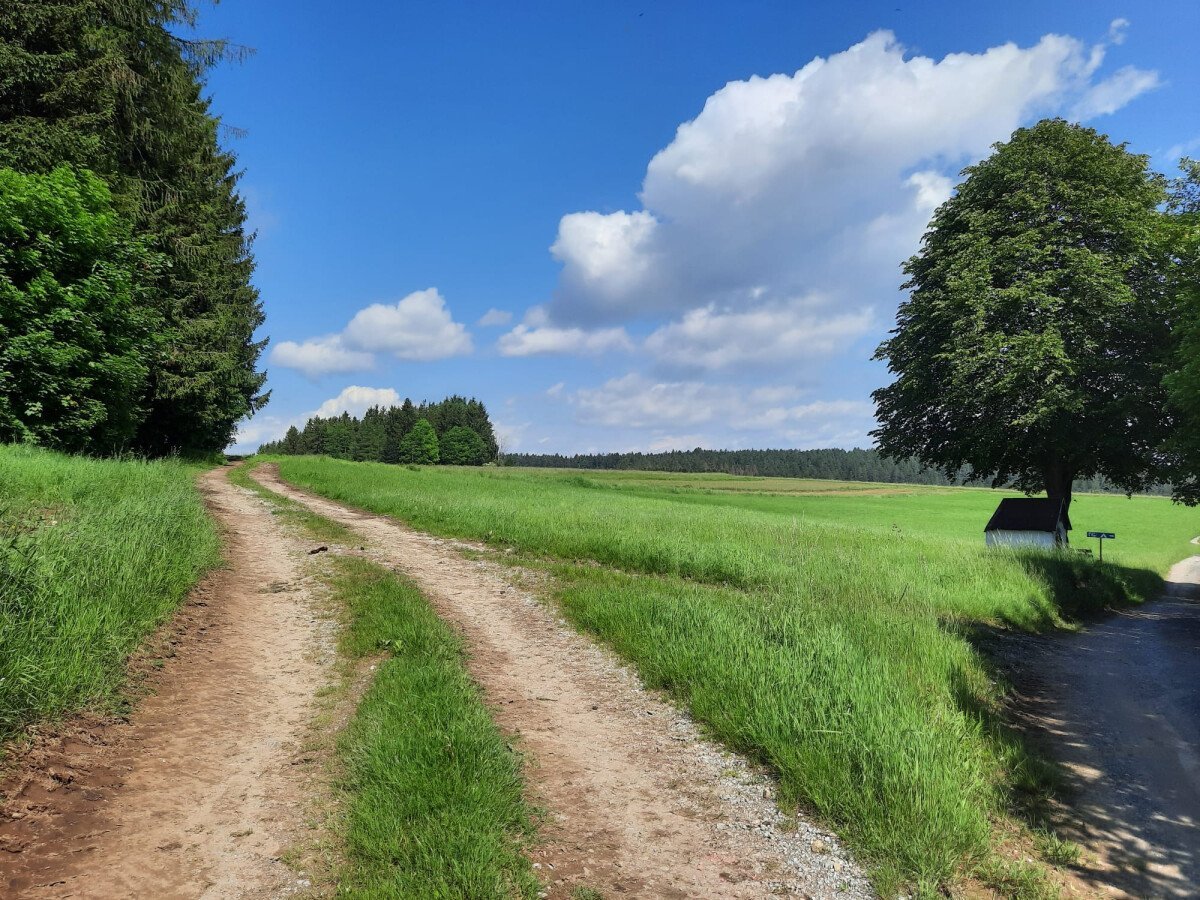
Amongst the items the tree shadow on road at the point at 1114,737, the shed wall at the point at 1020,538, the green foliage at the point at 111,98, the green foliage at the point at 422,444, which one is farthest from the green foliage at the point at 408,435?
the tree shadow on road at the point at 1114,737

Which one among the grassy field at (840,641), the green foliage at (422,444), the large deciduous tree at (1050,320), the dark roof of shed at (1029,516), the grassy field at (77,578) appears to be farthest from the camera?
the green foliage at (422,444)

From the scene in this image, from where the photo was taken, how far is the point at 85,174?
50.5 feet

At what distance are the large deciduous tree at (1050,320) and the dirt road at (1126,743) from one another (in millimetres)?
10321

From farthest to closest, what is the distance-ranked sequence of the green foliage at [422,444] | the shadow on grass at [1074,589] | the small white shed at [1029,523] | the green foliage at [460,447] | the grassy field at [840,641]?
1. the green foliage at [460,447]
2. the green foliage at [422,444]
3. the small white shed at [1029,523]
4. the shadow on grass at [1074,589]
5. the grassy field at [840,641]

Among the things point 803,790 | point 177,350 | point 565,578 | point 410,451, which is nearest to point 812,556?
point 565,578

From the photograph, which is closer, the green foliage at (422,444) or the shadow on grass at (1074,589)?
the shadow on grass at (1074,589)

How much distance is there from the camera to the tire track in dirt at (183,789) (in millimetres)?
3352

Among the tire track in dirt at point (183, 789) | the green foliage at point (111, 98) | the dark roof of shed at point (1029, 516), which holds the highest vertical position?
the green foliage at point (111, 98)

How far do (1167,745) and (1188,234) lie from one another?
57.0 feet

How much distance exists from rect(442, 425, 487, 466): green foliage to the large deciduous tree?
320 feet

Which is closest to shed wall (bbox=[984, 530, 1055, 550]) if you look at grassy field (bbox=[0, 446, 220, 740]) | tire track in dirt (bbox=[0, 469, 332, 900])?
tire track in dirt (bbox=[0, 469, 332, 900])

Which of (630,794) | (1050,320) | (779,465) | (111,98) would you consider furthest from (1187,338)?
(779,465)

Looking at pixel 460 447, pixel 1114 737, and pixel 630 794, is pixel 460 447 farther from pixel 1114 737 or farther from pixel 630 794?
pixel 630 794

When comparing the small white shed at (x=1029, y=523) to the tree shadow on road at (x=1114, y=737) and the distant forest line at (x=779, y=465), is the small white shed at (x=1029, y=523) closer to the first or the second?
the tree shadow on road at (x=1114, y=737)
